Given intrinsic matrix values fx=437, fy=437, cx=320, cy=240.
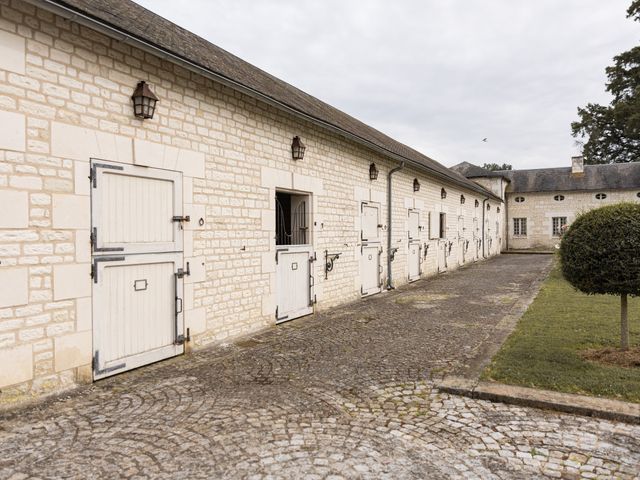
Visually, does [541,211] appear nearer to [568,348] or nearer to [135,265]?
[568,348]

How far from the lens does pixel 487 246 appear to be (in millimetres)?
24375

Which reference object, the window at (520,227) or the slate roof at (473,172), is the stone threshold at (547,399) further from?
the window at (520,227)

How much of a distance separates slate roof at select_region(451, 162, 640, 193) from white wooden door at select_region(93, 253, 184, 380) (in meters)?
28.4

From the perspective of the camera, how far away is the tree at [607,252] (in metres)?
4.41

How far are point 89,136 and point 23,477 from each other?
3105 millimetres

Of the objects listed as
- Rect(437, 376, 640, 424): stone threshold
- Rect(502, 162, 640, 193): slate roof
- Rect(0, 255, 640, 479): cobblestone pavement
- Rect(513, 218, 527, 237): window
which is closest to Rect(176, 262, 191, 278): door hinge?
Rect(0, 255, 640, 479): cobblestone pavement

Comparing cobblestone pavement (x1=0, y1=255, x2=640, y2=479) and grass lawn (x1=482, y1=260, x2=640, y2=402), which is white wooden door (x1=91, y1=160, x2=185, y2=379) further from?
grass lawn (x1=482, y1=260, x2=640, y2=402)

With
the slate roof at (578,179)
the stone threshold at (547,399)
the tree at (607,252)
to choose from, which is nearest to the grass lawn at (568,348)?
the stone threshold at (547,399)

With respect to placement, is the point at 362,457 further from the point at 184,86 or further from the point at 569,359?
the point at 184,86

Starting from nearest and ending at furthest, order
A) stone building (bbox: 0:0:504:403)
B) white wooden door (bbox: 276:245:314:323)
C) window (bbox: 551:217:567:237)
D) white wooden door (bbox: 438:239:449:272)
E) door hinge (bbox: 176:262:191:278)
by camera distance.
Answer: stone building (bbox: 0:0:504:403) < door hinge (bbox: 176:262:191:278) < white wooden door (bbox: 276:245:314:323) < white wooden door (bbox: 438:239:449:272) < window (bbox: 551:217:567:237)

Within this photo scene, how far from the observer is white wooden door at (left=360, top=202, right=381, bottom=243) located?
33.3 feet

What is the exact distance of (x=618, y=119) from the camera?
34.0m

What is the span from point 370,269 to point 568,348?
553 cm

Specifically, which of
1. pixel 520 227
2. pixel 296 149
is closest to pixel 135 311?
pixel 296 149
